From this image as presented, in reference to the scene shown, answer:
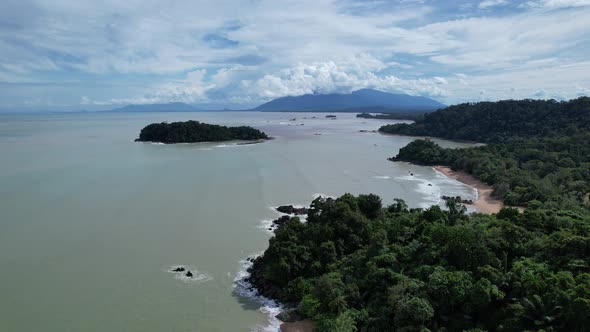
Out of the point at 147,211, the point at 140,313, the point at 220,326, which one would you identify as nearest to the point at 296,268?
the point at 220,326

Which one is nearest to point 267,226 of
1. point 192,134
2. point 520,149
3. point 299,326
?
Answer: point 299,326

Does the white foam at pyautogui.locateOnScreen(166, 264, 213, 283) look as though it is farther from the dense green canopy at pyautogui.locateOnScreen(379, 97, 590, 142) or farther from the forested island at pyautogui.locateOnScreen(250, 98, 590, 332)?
the dense green canopy at pyautogui.locateOnScreen(379, 97, 590, 142)

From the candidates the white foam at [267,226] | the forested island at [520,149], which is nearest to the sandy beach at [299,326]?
the white foam at [267,226]

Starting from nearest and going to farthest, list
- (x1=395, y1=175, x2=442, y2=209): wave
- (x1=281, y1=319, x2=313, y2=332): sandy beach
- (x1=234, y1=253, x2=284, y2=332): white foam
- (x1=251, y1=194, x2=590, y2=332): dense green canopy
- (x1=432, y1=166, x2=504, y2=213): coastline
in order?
(x1=251, y1=194, x2=590, y2=332): dense green canopy < (x1=281, y1=319, x2=313, y2=332): sandy beach < (x1=234, y1=253, x2=284, y2=332): white foam < (x1=432, y1=166, x2=504, y2=213): coastline < (x1=395, y1=175, x2=442, y2=209): wave

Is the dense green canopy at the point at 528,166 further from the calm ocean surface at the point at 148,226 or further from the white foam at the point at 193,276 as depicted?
the white foam at the point at 193,276

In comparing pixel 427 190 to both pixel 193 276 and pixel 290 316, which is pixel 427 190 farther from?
pixel 290 316

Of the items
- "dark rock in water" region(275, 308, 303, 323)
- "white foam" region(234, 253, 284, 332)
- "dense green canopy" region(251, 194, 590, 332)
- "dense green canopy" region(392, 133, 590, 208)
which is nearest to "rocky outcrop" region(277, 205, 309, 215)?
"dense green canopy" region(251, 194, 590, 332)
